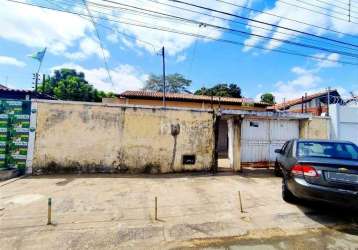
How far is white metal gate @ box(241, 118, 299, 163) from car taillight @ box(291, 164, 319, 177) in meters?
5.55

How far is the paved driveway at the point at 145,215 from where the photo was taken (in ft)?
12.8

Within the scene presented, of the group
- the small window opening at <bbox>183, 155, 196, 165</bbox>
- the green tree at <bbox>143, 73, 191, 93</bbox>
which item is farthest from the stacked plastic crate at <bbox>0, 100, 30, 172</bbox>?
the green tree at <bbox>143, 73, 191, 93</bbox>

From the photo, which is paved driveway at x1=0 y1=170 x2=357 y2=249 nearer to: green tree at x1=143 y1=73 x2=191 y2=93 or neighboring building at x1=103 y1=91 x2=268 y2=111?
neighboring building at x1=103 y1=91 x2=268 y2=111

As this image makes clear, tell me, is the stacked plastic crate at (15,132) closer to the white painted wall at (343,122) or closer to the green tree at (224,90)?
the white painted wall at (343,122)

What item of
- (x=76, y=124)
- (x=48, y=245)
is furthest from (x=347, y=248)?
(x=76, y=124)

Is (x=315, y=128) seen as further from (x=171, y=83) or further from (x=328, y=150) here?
(x=171, y=83)

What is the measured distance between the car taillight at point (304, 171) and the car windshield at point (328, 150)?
63 centimetres

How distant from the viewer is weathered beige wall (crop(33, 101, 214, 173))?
8.42m

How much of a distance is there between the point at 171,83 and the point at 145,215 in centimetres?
3648

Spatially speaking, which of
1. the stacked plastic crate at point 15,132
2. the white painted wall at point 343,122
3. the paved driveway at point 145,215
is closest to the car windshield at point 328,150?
the paved driveway at point 145,215

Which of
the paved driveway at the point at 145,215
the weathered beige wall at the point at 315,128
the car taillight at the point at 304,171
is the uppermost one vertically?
the weathered beige wall at the point at 315,128

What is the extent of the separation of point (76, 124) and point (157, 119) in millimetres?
2918

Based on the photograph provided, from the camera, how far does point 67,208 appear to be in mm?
5184

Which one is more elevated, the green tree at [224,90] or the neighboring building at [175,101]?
the green tree at [224,90]
